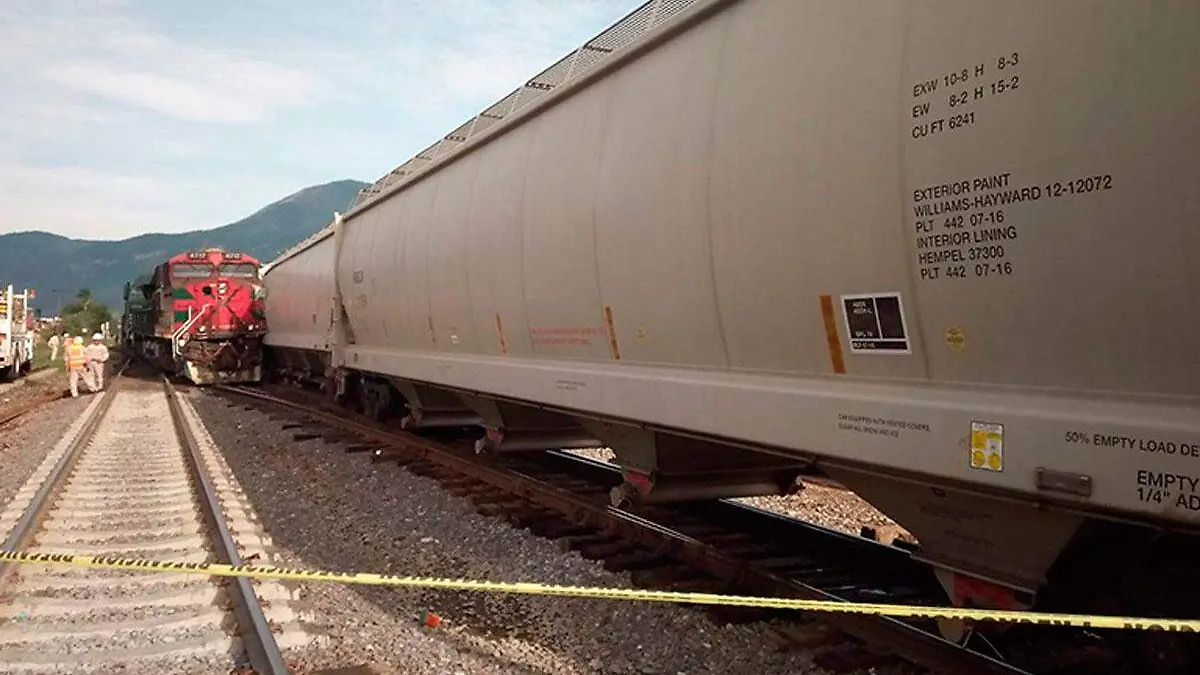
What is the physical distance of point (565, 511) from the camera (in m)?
7.06

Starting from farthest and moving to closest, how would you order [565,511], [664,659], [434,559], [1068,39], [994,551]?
[565,511]
[434,559]
[664,659]
[994,551]
[1068,39]

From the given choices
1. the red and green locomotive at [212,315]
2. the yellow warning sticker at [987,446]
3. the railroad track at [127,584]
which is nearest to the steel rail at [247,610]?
the railroad track at [127,584]

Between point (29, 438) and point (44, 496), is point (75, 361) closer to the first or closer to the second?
point (29, 438)

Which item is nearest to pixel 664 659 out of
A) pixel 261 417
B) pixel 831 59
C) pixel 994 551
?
pixel 994 551

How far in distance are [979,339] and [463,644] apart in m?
2.93

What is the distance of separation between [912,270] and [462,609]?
3.25m

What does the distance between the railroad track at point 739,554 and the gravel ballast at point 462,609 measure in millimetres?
204

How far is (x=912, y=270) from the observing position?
331 cm

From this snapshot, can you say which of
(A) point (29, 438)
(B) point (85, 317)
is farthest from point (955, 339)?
(B) point (85, 317)

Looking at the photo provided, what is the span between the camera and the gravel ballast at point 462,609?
4.23 metres

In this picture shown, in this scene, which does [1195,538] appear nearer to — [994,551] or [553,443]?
[994,551]

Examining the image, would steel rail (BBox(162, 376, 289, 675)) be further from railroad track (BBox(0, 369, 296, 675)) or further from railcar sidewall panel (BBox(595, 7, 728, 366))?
railcar sidewall panel (BBox(595, 7, 728, 366))

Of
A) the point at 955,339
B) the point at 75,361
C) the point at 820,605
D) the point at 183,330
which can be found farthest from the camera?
the point at 183,330

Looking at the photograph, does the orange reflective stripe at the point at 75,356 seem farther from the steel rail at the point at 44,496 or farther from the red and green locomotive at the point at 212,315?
the steel rail at the point at 44,496
